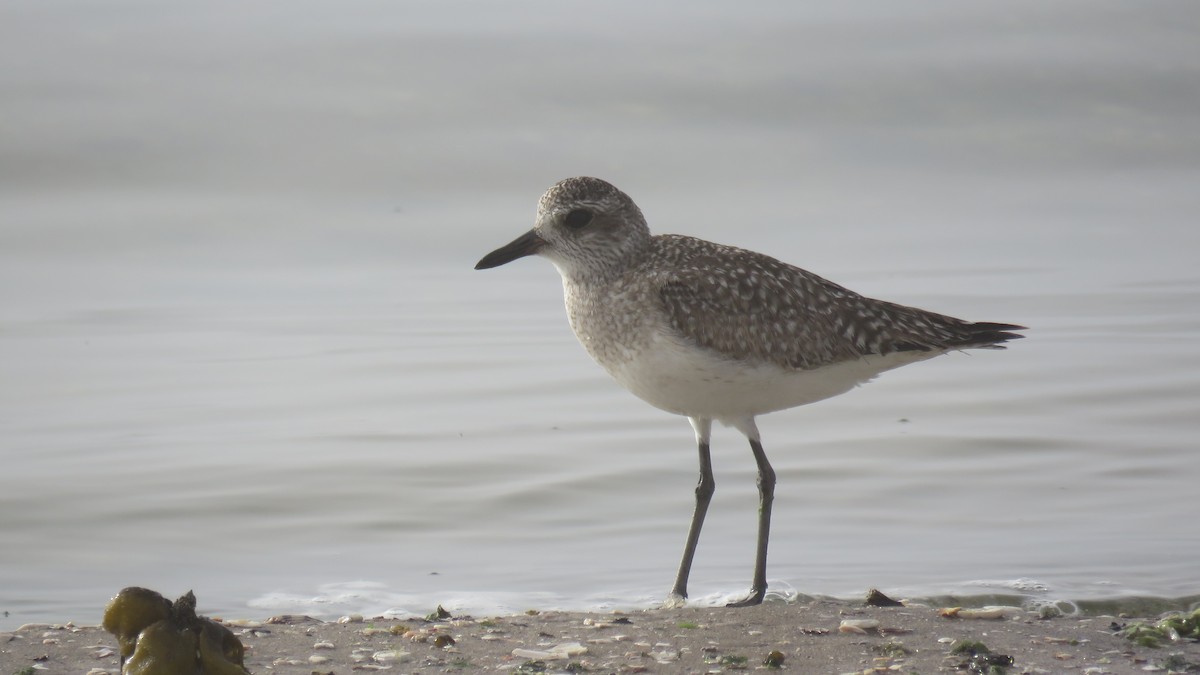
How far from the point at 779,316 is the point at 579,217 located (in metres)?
0.92

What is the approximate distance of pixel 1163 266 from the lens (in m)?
13.7

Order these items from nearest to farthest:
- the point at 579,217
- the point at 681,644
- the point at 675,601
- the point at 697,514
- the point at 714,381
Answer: the point at 681,644, the point at 714,381, the point at 675,601, the point at 579,217, the point at 697,514

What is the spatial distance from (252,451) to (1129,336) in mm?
6126

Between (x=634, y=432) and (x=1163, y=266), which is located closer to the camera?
(x=634, y=432)

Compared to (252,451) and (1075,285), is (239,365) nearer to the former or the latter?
(252,451)

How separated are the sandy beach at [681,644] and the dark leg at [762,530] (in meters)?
0.53

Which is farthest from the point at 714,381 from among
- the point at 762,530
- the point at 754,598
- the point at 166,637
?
the point at 166,637

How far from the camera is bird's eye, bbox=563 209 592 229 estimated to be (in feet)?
22.8

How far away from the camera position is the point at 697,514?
7051 mm

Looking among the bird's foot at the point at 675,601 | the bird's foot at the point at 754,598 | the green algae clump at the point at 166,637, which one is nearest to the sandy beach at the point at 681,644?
the bird's foot at the point at 754,598

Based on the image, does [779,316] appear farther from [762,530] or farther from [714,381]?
[762,530]

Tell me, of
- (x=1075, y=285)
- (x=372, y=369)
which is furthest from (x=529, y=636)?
(x=1075, y=285)

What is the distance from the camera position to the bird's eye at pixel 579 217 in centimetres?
695

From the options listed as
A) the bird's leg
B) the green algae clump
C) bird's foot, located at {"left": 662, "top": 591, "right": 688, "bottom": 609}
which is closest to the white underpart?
the bird's leg
